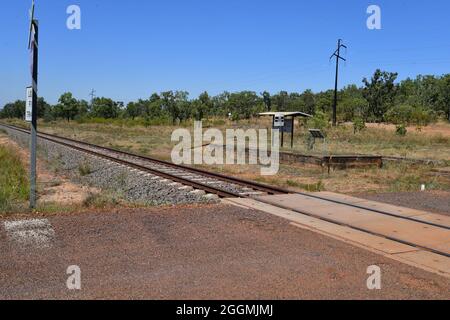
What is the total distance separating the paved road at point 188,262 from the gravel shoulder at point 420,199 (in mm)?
4060

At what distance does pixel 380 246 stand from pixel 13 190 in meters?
9.50

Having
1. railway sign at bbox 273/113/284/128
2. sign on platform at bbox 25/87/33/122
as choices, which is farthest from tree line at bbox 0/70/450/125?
sign on platform at bbox 25/87/33/122

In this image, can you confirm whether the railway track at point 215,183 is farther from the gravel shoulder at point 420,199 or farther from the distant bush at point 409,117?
the distant bush at point 409,117

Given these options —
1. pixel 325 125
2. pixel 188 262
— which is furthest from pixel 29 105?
pixel 325 125

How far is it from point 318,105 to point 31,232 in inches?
3530

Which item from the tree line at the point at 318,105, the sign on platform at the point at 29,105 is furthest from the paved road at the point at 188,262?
the tree line at the point at 318,105

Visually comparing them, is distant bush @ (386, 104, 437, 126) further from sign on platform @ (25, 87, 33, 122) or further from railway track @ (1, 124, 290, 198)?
sign on platform @ (25, 87, 33, 122)

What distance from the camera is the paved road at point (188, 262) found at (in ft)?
17.4

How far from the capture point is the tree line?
8031 centimetres

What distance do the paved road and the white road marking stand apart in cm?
1

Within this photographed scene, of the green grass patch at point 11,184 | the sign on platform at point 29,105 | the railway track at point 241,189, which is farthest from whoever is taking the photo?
the green grass patch at point 11,184

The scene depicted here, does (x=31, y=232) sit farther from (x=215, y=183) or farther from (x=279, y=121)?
(x=279, y=121)
